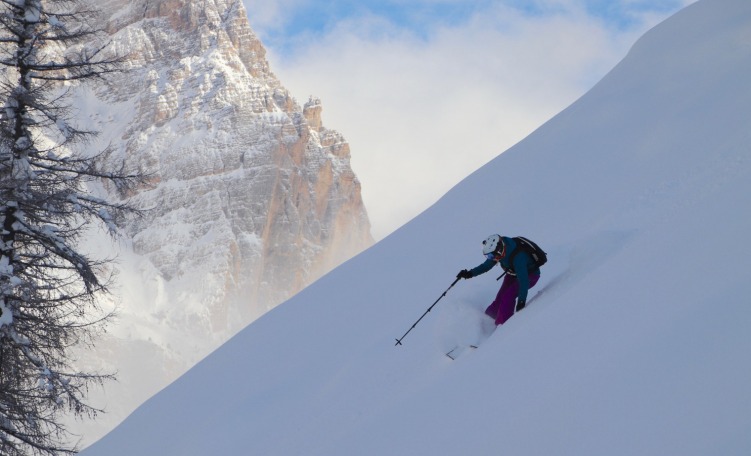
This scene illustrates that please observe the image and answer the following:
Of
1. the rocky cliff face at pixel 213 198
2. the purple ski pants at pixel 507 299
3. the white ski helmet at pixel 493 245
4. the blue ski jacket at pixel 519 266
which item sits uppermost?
the rocky cliff face at pixel 213 198

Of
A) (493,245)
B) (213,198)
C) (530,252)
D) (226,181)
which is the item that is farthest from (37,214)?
(226,181)

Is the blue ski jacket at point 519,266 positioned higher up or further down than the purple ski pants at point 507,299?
higher up

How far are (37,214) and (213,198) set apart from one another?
6743 inches

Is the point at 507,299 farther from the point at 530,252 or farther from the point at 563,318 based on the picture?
the point at 563,318

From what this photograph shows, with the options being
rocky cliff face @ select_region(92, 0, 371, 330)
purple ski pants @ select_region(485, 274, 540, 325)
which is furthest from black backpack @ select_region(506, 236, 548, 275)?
rocky cliff face @ select_region(92, 0, 371, 330)

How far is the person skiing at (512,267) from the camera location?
7.94 meters

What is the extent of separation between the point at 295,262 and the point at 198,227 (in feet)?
78.1

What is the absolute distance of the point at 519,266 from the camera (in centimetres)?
799

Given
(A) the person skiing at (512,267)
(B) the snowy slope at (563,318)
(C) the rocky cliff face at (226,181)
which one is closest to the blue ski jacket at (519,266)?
(A) the person skiing at (512,267)

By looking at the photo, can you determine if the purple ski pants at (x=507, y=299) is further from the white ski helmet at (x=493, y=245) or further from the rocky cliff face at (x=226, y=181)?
the rocky cliff face at (x=226, y=181)

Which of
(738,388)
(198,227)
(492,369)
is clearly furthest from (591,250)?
(198,227)

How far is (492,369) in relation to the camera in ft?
21.5

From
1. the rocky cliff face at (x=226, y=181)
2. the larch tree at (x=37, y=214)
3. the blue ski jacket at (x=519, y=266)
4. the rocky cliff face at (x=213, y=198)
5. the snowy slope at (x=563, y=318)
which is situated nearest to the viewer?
the snowy slope at (x=563, y=318)

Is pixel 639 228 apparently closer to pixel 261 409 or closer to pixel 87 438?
pixel 261 409
